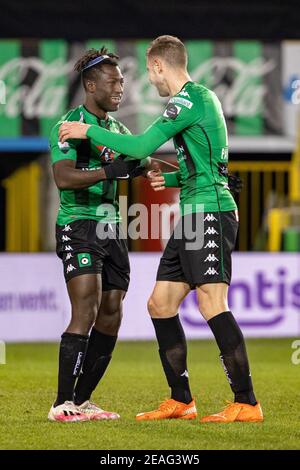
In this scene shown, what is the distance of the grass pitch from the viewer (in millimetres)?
6449

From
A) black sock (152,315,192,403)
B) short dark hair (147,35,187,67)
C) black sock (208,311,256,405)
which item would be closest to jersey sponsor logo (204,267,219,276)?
black sock (208,311,256,405)

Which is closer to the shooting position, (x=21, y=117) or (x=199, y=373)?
(x=199, y=373)

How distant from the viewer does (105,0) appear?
59.4 feet

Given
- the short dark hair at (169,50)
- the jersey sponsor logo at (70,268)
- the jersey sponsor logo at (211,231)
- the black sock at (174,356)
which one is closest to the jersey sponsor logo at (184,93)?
the short dark hair at (169,50)

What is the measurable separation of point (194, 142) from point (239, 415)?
5.58 feet

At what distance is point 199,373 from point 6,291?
155 inches

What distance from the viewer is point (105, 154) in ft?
24.8

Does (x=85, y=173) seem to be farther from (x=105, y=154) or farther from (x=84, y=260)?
(x=84, y=260)

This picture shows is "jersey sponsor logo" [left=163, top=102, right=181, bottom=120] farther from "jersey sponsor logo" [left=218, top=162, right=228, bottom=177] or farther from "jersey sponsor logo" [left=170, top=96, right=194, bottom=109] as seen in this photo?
"jersey sponsor logo" [left=218, top=162, right=228, bottom=177]

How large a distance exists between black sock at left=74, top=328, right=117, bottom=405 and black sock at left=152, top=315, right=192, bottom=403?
414 millimetres

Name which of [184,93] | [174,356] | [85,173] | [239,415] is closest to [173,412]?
[174,356]

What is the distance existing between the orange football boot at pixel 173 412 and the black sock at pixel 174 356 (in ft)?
0.13

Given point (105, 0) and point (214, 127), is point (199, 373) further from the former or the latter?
point (105, 0)

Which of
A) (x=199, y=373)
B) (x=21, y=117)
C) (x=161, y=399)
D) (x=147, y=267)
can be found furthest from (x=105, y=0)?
(x=161, y=399)
